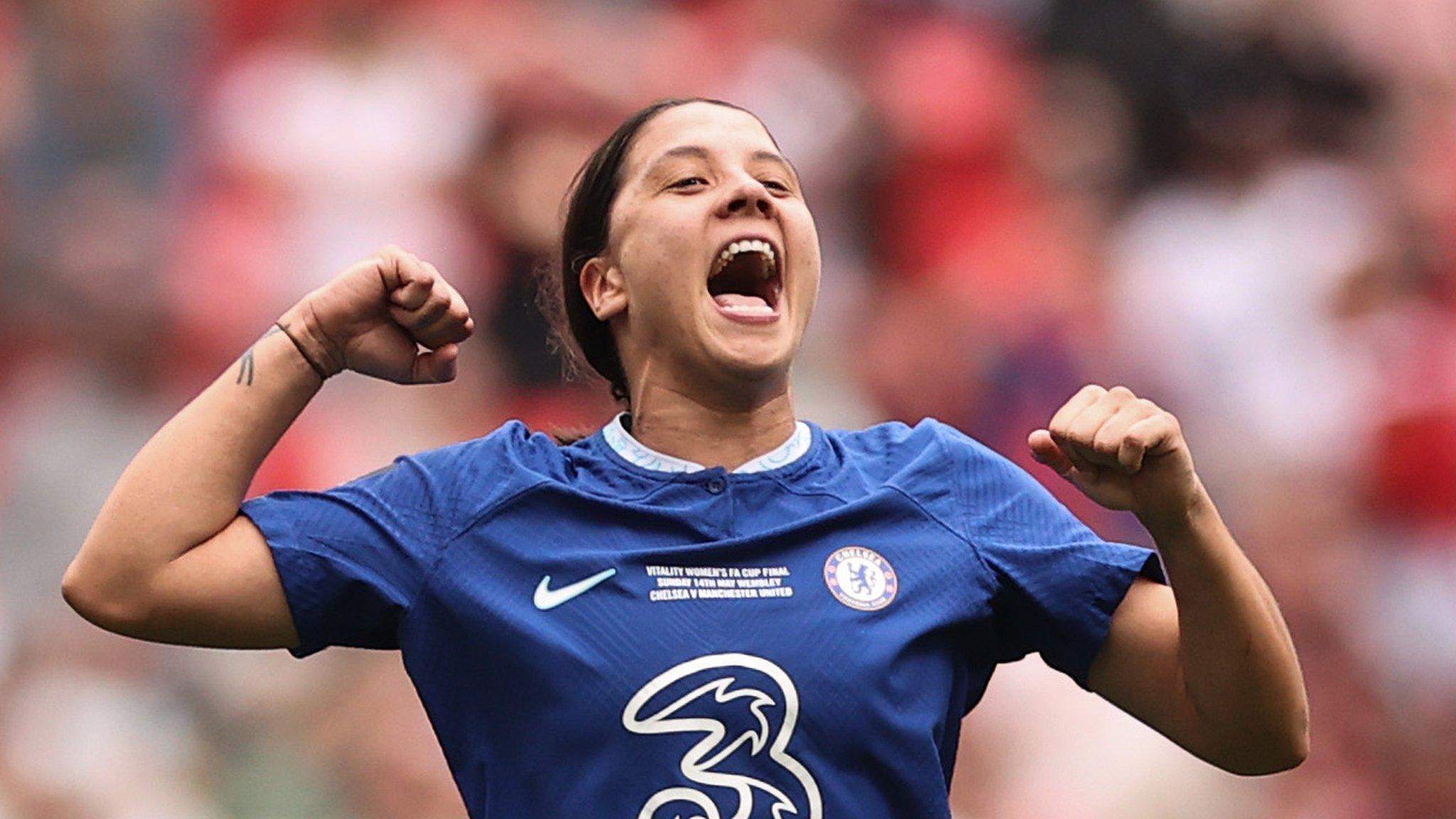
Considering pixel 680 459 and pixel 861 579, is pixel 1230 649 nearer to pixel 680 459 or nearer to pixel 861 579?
pixel 861 579

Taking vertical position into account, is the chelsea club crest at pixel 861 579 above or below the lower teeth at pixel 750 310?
below

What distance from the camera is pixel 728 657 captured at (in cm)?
250

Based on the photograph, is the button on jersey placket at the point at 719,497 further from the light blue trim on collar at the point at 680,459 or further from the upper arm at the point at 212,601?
the upper arm at the point at 212,601

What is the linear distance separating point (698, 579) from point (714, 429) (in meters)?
0.36

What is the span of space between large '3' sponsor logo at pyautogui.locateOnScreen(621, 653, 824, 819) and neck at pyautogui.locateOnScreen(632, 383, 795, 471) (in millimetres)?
454

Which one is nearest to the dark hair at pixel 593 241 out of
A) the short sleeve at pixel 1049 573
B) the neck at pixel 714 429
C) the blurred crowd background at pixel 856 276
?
the neck at pixel 714 429

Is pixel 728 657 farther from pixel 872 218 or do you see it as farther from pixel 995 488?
pixel 872 218

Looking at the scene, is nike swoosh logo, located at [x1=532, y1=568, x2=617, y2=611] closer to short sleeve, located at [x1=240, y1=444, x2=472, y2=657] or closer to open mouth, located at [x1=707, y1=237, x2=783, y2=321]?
short sleeve, located at [x1=240, y1=444, x2=472, y2=657]

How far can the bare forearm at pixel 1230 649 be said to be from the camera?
8.24ft

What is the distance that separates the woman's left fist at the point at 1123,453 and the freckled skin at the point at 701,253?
0.52m

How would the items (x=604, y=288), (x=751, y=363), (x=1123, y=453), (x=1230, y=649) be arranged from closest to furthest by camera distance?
(x=1123, y=453) < (x=1230, y=649) < (x=751, y=363) < (x=604, y=288)

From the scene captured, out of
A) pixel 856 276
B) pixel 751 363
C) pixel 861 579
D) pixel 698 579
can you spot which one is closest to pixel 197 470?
pixel 698 579

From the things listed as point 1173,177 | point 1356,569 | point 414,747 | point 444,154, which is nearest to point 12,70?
point 444,154

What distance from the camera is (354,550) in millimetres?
2611
